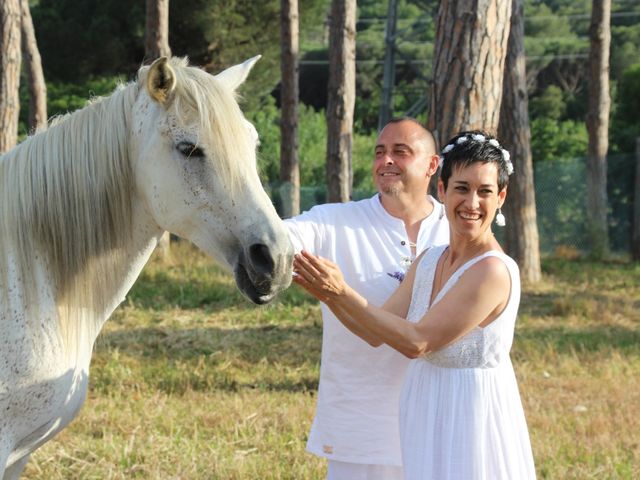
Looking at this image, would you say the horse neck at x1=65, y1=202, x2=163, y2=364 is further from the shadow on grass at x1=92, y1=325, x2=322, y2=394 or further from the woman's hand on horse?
the shadow on grass at x1=92, y1=325, x2=322, y2=394

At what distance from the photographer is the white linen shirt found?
334 centimetres

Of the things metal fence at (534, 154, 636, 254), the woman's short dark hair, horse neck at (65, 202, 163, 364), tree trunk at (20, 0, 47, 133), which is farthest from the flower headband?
metal fence at (534, 154, 636, 254)

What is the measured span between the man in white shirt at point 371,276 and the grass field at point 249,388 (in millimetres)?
1371

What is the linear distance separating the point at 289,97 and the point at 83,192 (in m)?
13.1

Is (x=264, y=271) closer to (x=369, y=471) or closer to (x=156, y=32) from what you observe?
(x=369, y=471)

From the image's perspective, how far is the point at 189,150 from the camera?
288 centimetres

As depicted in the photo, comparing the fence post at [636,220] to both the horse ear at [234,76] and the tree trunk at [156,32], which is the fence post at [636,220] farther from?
the horse ear at [234,76]

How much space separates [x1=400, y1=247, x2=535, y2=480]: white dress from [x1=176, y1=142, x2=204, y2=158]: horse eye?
0.96 metres

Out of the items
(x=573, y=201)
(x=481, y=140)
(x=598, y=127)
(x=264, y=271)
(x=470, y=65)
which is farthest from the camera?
(x=573, y=201)

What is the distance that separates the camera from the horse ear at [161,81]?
283 cm

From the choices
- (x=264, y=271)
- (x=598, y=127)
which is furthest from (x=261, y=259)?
(x=598, y=127)

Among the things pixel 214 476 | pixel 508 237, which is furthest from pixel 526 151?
pixel 214 476

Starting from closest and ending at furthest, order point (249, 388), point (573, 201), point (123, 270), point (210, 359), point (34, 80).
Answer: point (123, 270)
point (249, 388)
point (210, 359)
point (34, 80)
point (573, 201)

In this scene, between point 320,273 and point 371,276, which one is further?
point 371,276
